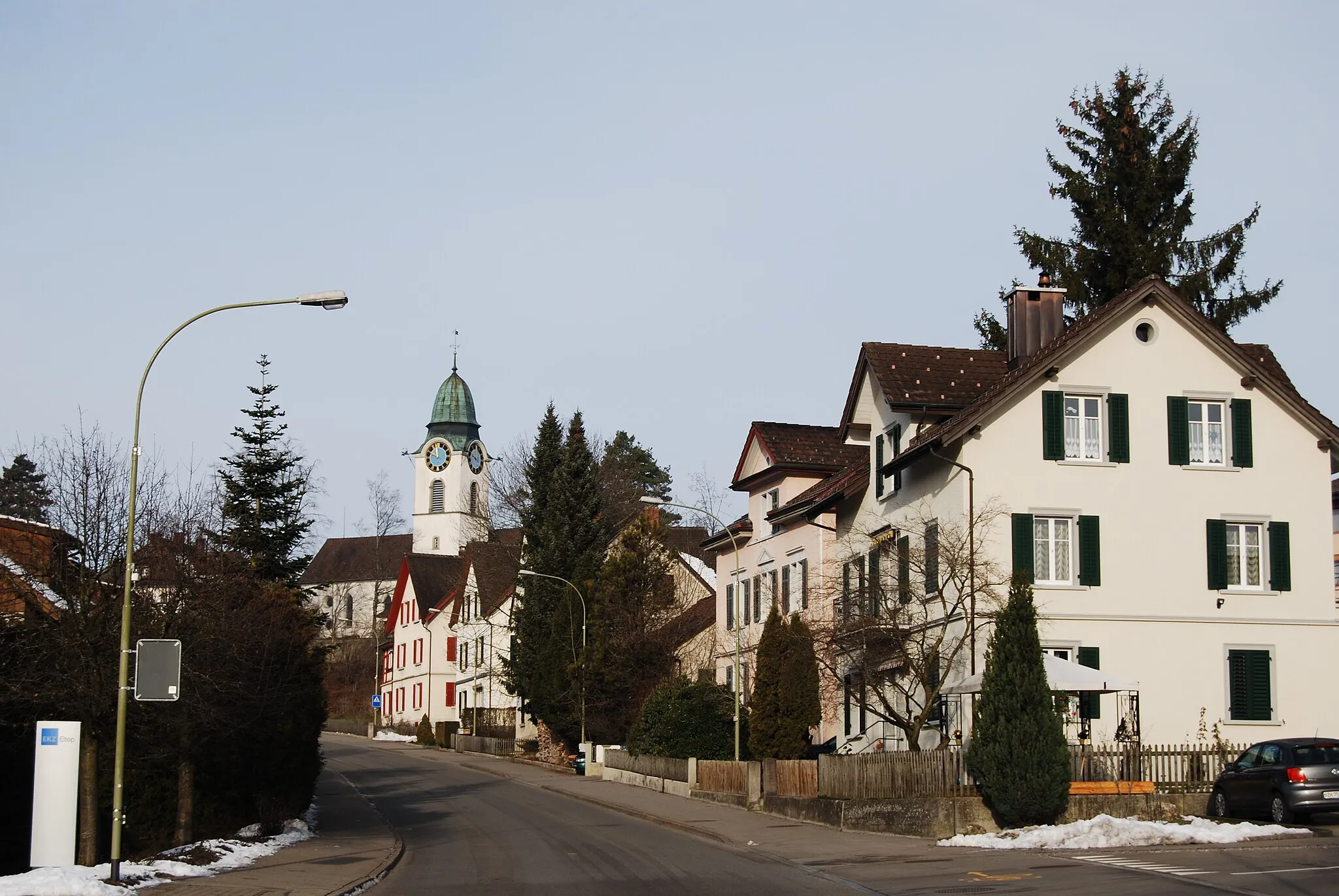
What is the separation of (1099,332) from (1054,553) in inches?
201

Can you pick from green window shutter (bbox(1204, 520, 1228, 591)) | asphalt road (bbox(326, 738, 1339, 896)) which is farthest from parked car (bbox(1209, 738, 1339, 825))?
green window shutter (bbox(1204, 520, 1228, 591))

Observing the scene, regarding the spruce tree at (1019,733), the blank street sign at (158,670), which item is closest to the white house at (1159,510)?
the spruce tree at (1019,733)

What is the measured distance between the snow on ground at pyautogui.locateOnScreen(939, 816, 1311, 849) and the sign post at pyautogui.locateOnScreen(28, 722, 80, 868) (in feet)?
46.3

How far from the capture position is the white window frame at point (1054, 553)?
31344mm

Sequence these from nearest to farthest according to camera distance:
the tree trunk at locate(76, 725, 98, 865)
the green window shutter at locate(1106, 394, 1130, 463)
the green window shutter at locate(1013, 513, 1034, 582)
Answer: the tree trunk at locate(76, 725, 98, 865) → the green window shutter at locate(1013, 513, 1034, 582) → the green window shutter at locate(1106, 394, 1130, 463)

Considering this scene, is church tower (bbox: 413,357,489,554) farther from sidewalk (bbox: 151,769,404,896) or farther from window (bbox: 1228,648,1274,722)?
window (bbox: 1228,648,1274,722)

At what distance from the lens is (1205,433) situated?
32844mm

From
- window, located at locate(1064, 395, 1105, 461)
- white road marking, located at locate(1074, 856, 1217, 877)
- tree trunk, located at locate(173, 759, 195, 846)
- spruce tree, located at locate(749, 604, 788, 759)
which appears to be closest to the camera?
white road marking, located at locate(1074, 856, 1217, 877)

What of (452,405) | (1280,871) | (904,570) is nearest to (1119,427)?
(904,570)

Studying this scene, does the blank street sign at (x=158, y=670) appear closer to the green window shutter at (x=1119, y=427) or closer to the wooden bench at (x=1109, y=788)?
the wooden bench at (x=1109, y=788)

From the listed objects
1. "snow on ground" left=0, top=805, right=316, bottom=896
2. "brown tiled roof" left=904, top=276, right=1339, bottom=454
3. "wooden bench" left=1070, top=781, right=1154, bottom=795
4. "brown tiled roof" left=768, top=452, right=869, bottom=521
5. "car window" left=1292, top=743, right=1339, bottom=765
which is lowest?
"snow on ground" left=0, top=805, right=316, bottom=896

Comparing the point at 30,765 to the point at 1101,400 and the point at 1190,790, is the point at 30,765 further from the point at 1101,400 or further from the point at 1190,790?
the point at 1101,400

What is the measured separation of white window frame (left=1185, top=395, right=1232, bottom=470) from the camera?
3262 centimetres

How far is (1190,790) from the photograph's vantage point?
Result: 27.0m
